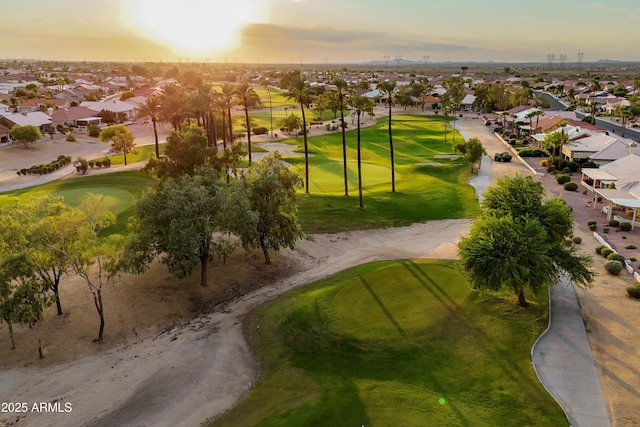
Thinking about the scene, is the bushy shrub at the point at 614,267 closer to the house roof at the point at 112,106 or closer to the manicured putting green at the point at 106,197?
the manicured putting green at the point at 106,197

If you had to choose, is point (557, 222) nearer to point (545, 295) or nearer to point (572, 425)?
point (545, 295)

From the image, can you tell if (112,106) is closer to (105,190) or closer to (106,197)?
(105,190)

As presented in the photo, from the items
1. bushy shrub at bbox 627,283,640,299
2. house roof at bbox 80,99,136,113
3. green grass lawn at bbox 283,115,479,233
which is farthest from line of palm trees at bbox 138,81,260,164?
house roof at bbox 80,99,136,113

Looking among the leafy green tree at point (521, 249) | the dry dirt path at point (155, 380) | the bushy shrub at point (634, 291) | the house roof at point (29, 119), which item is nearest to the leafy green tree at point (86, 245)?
the dry dirt path at point (155, 380)

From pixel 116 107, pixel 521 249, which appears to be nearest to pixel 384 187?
pixel 521 249

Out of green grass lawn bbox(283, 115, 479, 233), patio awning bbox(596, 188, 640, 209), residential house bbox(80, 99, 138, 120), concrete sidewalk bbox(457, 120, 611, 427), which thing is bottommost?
concrete sidewalk bbox(457, 120, 611, 427)

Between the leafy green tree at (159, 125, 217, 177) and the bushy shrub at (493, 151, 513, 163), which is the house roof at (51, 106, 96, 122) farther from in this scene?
the bushy shrub at (493, 151, 513, 163)
